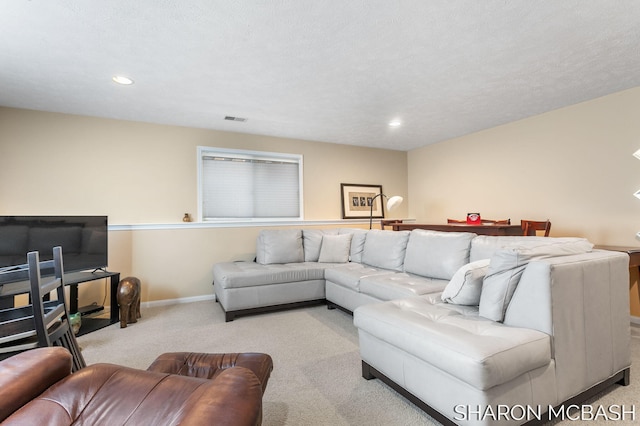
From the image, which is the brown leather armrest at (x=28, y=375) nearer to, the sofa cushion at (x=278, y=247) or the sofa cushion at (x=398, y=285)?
the sofa cushion at (x=398, y=285)

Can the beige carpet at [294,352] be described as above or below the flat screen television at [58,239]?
below

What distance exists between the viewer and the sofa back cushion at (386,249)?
3.51 metres

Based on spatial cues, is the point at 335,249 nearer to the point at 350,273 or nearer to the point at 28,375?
the point at 350,273

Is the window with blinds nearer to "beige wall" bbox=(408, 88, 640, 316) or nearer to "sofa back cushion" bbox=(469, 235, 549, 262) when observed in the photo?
"beige wall" bbox=(408, 88, 640, 316)

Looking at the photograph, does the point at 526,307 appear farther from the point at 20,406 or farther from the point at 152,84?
the point at 152,84

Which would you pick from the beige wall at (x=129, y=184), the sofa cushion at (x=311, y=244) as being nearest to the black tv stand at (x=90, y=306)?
the beige wall at (x=129, y=184)

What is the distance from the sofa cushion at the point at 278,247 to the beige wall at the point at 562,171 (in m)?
2.65

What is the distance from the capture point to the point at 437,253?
3021 mm

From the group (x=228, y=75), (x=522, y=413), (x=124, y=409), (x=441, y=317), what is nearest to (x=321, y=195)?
(x=228, y=75)

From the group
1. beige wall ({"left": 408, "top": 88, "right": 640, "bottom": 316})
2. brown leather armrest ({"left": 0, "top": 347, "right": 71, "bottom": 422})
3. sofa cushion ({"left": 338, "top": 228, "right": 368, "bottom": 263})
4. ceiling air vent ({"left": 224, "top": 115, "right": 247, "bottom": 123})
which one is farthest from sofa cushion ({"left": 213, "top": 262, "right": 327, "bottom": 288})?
beige wall ({"left": 408, "top": 88, "right": 640, "bottom": 316})

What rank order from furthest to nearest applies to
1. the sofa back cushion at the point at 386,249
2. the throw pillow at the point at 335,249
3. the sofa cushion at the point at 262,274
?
the throw pillow at the point at 335,249, the sofa back cushion at the point at 386,249, the sofa cushion at the point at 262,274

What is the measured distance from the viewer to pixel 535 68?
2.62m

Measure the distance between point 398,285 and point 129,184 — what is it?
345cm

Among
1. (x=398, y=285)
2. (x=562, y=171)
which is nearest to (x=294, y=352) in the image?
(x=398, y=285)
